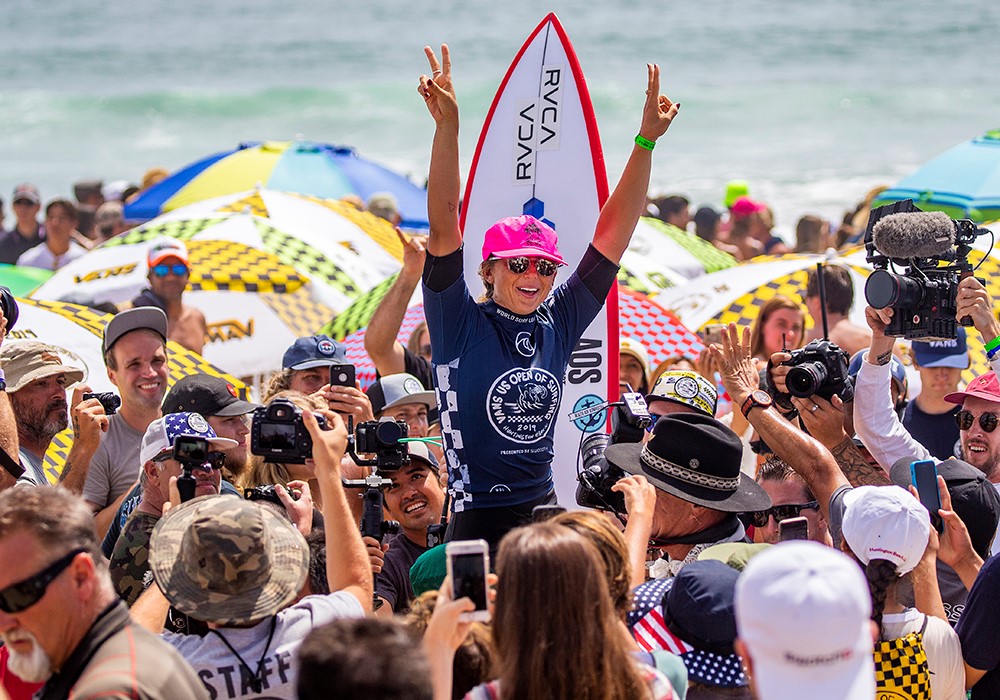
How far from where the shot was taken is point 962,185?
28.3ft

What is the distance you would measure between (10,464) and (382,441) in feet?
3.87

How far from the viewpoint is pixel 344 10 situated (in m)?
41.3

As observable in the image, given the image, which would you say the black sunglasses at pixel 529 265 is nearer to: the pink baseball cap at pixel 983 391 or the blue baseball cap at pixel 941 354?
the pink baseball cap at pixel 983 391

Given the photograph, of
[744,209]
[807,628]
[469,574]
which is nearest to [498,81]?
[744,209]

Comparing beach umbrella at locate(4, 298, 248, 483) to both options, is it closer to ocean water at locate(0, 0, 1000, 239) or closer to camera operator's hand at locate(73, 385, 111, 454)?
camera operator's hand at locate(73, 385, 111, 454)

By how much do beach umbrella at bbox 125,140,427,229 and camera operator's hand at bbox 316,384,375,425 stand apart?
6.67m

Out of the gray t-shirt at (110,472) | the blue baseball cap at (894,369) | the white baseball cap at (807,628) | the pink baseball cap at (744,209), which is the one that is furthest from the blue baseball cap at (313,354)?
the pink baseball cap at (744,209)

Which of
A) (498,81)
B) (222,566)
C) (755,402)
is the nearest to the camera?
(222,566)

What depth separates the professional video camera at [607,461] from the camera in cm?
364

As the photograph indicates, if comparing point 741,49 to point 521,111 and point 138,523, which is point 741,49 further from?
point 138,523

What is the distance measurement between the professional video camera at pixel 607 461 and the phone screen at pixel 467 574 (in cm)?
102

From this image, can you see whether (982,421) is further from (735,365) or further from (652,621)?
(652,621)

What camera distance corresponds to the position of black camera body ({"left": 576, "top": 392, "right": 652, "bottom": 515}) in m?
3.64

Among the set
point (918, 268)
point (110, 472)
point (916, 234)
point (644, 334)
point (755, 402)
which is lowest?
point (110, 472)
